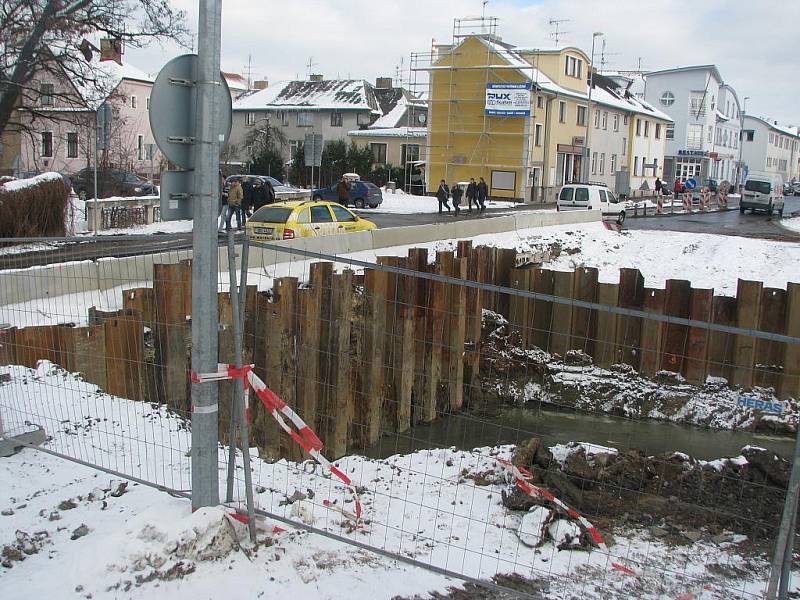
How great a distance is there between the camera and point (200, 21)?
445 centimetres

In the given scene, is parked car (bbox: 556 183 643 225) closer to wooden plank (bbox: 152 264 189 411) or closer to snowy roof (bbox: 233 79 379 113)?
wooden plank (bbox: 152 264 189 411)

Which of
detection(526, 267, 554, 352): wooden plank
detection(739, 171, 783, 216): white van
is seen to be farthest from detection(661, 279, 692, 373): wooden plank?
detection(739, 171, 783, 216): white van

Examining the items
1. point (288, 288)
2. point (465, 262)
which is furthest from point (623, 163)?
point (288, 288)

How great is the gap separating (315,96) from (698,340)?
5981cm

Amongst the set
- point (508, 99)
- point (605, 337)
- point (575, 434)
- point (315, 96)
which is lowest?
point (575, 434)

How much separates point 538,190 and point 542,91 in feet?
21.0

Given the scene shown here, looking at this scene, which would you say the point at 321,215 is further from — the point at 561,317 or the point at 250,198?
the point at 250,198

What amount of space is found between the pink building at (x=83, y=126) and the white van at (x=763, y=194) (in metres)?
32.5

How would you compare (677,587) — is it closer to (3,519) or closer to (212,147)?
(212,147)

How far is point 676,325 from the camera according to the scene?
1560 centimetres

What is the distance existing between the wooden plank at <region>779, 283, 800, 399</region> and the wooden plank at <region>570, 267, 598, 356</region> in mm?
3569

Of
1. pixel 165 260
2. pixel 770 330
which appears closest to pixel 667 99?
pixel 770 330

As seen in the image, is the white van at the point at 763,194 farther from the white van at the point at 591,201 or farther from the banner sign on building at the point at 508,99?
the banner sign on building at the point at 508,99

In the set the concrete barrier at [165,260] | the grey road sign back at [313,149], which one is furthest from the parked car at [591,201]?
the grey road sign back at [313,149]
